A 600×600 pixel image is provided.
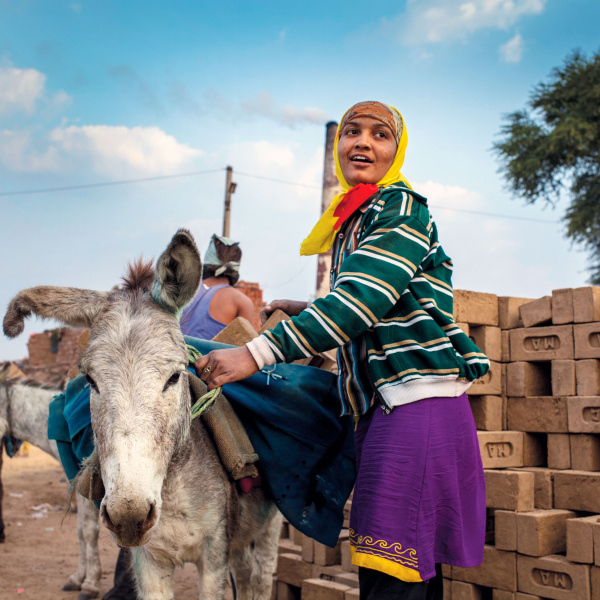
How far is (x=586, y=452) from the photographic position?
368cm

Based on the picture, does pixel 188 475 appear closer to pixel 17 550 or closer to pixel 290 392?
pixel 290 392

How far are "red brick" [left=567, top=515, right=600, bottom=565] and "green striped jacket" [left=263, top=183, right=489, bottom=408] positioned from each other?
162 centimetres

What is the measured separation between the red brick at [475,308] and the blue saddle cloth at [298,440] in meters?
1.50

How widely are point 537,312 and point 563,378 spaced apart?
478 millimetres

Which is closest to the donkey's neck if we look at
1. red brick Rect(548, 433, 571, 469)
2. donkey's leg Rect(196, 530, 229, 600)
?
donkey's leg Rect(196, 530, 229, 600)

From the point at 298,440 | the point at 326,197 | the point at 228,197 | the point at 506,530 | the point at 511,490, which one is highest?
the point at 228,197

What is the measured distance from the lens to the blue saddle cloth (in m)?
2.77

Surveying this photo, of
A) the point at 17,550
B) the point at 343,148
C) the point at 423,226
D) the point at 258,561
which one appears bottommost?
the point at 17,550

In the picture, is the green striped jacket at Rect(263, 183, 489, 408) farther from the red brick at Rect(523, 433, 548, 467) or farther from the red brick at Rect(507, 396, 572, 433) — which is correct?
the red brick at Rect(523, 433, 548, 467)

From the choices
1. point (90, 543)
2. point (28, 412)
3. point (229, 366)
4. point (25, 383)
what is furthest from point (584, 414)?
point (25, 383)

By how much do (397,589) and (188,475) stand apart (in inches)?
37.6

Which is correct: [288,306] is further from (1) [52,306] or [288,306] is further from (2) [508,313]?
(2) [508,313]

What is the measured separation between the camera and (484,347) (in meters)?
4.09

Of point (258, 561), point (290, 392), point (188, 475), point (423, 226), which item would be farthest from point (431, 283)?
point (258, 561)
